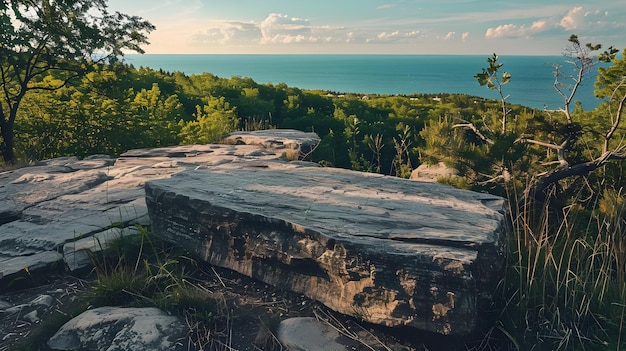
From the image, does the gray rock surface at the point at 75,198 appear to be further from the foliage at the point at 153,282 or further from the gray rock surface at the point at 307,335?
the gray rock surface at the point at 307,335

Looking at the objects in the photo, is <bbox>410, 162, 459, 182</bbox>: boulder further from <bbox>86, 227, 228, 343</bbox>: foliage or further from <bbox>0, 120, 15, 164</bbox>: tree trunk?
<bbox>0, 120, 15, 164</bbox>: tree trunk

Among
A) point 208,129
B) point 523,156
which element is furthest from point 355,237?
point 208,129

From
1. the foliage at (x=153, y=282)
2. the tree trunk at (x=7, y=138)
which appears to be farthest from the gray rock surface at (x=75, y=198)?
the tree trunk at (x=7, y=138)

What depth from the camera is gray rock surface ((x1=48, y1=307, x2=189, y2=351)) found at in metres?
2.79

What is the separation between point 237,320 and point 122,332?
0.67m

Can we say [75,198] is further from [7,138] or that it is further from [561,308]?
[561,308]

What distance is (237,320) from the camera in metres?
3.09

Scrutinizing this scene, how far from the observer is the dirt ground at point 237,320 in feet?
9.32

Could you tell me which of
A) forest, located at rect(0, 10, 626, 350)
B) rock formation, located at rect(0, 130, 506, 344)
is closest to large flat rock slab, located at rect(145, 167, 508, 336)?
rock formation, located at rect(0, 130, 506, 344)

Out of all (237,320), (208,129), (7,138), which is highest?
(208,129)

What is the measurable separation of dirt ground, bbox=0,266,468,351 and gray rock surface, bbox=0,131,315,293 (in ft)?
1.11

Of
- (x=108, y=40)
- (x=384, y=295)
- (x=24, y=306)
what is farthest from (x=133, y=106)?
(x=384, y=295)

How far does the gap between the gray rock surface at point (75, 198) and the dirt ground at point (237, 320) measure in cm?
34

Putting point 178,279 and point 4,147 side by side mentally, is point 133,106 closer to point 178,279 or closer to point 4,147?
point 4,147
